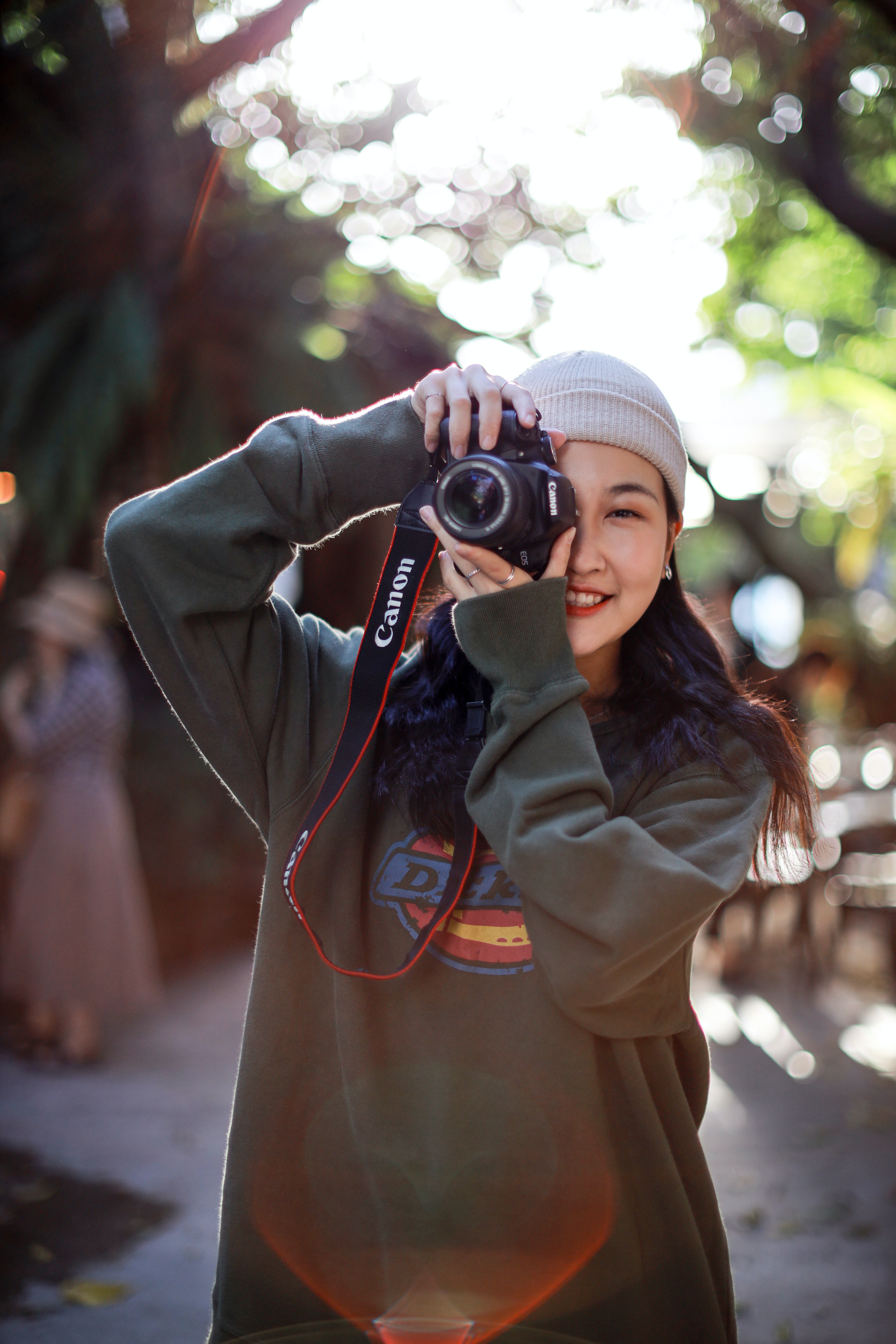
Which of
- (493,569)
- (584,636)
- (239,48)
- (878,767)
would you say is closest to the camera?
(493,569)

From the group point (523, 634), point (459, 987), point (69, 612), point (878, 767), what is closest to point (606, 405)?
point (523, 634)

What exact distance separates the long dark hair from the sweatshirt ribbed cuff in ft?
0.56

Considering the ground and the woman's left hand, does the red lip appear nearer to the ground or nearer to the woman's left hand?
the woman's left hand

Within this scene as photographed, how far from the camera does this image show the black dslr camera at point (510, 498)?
1.22 metres

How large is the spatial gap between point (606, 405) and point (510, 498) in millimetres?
263

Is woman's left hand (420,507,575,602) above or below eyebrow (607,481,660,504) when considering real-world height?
below

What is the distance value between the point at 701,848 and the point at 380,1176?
0.53m

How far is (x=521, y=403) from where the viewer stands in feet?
4.21

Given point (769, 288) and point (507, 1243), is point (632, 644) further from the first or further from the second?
A: point (769, 288)

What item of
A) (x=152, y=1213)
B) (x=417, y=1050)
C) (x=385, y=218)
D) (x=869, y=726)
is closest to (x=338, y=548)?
(x=385, y=218)

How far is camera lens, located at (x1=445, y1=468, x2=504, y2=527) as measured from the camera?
1.22 m

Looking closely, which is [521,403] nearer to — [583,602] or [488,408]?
[488,408]

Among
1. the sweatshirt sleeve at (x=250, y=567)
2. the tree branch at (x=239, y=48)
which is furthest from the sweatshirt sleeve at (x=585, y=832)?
the tree branch at (x=239, y=48)

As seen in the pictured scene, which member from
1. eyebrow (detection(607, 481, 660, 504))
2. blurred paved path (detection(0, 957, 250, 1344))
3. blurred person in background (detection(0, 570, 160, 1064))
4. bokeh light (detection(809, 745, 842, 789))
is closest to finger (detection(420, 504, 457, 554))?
eyebrow (detection(607, 481, 660, 504))
